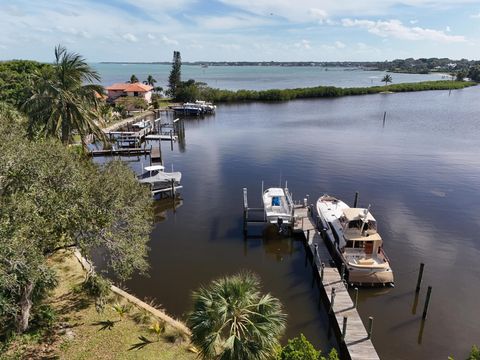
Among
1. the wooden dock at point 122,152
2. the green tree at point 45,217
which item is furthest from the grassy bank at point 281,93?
the green tree at point 45,217

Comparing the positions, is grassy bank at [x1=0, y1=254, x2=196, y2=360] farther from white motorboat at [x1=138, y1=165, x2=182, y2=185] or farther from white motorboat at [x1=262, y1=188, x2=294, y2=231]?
white motorboat at [x1=138, y1=165, x2=182, y2=185]

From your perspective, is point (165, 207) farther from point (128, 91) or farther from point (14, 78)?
point (128, 91)

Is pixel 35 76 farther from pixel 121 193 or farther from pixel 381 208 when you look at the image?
pixel 381 208

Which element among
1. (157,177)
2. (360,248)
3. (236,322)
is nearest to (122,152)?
(157,177)

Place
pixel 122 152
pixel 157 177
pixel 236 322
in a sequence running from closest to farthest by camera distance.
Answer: pixel 236 322 → pixel 157 177 → pixel 122 152

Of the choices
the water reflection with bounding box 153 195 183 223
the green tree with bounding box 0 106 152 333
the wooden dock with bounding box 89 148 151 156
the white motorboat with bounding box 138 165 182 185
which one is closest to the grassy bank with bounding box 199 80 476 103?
the wooden dock with bounding box 89 148 151 156

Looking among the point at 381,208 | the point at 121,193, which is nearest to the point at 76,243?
the point at 121,193

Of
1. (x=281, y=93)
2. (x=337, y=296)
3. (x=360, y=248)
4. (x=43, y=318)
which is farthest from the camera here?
(x=281, y=93)
